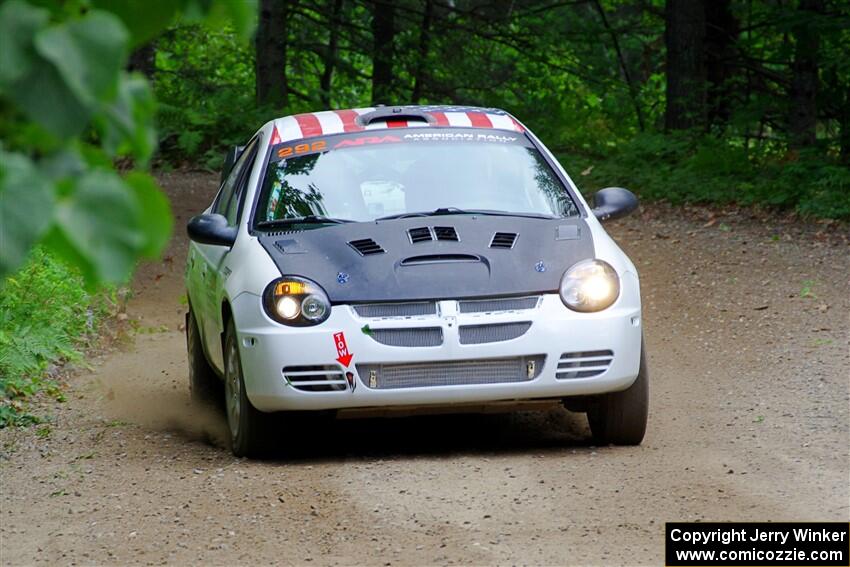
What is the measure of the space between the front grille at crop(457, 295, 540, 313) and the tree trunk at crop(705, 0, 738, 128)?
16.1 metres

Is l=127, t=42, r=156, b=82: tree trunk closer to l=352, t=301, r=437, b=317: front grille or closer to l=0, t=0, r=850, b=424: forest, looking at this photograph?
l=0, t=0, r=850, b=424: forest

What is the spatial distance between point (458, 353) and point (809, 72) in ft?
43.4

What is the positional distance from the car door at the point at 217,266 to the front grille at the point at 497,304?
4.90 ft

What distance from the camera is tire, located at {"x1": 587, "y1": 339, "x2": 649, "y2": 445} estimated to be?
22.3 feet

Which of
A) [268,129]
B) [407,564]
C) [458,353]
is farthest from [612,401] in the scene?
[268,129]

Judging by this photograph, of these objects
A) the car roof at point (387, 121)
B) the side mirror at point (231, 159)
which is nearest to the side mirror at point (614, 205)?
the car roof at point (387, 121)

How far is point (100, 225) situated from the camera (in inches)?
65.4

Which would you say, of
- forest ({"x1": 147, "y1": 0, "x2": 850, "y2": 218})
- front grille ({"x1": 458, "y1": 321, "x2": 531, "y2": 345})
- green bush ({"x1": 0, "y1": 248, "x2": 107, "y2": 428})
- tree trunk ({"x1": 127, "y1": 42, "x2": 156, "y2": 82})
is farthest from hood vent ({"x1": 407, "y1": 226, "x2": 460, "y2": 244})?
tree trunk ({"x1": 127, "y1": 42, "x2": 156, "y2": 82})

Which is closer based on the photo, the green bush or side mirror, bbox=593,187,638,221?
side mirror, bbox=593,187,638,221

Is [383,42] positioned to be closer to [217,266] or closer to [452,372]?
[217,266]

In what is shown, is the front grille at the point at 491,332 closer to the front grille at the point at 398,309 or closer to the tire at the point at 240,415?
the front grille at the point at 398,309

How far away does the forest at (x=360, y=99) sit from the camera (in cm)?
165

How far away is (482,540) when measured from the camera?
5.14 m

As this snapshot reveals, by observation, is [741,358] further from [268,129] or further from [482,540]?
[482,540]
